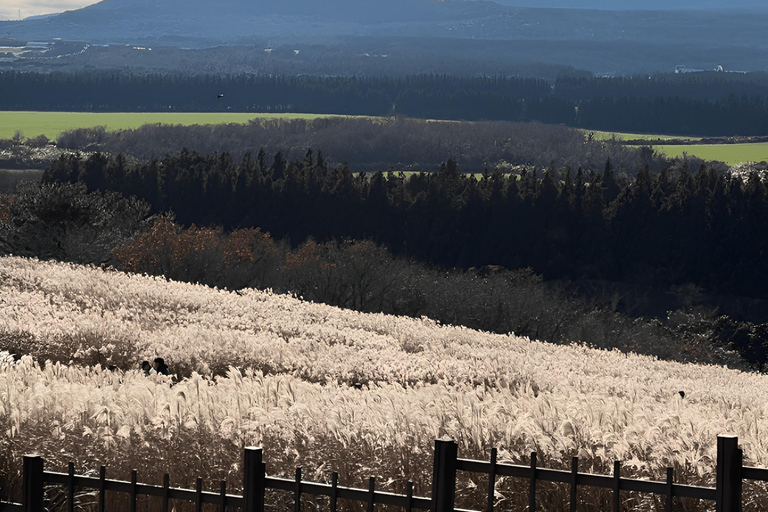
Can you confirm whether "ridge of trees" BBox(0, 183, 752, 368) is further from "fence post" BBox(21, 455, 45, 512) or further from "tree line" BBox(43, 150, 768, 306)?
"fence post" BBox(21, 455, 45, 512)

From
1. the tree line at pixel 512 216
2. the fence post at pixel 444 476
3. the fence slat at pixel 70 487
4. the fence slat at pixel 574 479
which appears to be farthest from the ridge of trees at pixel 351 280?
the fence slat at pixel 574 479

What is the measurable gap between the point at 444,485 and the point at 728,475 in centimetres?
183

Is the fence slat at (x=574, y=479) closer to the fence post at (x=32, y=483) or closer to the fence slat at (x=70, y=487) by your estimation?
the fence slat at (x=70, y=487)

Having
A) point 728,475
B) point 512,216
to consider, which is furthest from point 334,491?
point 512,216

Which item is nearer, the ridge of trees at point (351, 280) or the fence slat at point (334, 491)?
the fence slat at point (334, 491)

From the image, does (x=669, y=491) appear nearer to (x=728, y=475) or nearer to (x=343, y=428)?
(x=728, y=475)

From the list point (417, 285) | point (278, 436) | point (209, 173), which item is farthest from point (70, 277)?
point (209, 173)

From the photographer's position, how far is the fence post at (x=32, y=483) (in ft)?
25.0

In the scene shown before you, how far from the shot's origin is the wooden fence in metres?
6.88

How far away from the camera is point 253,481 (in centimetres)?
731

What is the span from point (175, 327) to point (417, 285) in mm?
60326

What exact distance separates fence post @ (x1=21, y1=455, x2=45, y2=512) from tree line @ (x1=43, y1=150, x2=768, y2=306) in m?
118

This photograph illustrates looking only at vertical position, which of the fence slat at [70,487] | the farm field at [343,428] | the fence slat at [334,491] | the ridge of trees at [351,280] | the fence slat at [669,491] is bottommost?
the ridge of trees at [351,280]

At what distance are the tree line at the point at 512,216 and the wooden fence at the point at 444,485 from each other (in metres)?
118
